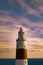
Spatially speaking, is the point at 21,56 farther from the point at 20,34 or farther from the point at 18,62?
the point at 20,34

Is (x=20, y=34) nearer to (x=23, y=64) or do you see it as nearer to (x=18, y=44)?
(x=18, y=44)

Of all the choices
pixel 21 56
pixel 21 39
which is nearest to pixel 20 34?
pixel 21 39

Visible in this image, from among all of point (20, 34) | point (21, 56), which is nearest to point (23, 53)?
point (21, 56)

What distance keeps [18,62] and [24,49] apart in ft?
0.96

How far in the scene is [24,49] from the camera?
4.81m

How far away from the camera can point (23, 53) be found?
479cm

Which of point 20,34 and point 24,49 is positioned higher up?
point 20,34

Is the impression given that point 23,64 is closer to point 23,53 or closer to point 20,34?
point 23,53

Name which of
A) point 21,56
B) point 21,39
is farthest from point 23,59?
point 21,39

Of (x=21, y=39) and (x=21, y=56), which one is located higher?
(x=21, y=39)

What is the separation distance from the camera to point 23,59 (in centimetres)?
479

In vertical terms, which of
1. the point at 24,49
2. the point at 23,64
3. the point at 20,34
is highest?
the point at 20,34

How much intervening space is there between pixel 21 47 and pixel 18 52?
0.40 ft

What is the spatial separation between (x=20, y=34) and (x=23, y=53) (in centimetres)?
39
